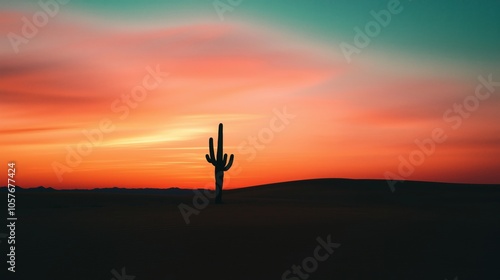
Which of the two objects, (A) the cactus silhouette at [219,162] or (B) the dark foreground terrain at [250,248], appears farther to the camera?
(A) the cactus silhouette at [219,162]

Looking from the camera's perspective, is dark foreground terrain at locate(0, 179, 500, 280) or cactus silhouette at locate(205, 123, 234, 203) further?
cactus silhouette at locate(205, 123, 234, 203)

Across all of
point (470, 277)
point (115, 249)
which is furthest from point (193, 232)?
point (470, 277)

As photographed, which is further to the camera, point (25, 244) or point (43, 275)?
point (25, 244)

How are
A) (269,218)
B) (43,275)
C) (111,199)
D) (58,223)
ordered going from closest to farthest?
(43,275)
(58,223)
(269,218)
(111,199)

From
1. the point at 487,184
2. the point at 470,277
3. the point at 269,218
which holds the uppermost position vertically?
the point at 487,184

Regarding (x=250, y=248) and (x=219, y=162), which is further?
(x=219, y=162)

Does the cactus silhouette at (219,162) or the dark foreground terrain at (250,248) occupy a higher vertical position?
the cactus silhouette at (219,162)

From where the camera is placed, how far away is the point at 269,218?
55.7 feet

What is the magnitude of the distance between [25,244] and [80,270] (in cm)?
262

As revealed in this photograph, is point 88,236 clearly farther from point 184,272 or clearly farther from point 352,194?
point 352,194

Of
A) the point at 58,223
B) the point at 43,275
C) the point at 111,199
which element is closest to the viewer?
the point at 43,275

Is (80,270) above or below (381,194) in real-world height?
below

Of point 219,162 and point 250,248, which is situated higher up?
point 219,162

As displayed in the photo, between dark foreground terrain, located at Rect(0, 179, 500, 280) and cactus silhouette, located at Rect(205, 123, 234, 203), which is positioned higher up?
cactus silhouette, located at Rect(205, 123, 234, 203)
